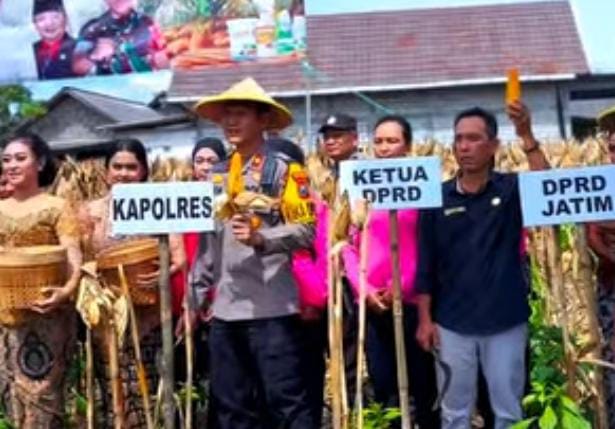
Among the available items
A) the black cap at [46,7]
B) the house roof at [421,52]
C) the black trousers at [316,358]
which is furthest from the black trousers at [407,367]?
the black cap at [46,7]

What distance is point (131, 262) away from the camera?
14.6 feet

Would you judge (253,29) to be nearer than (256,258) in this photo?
No

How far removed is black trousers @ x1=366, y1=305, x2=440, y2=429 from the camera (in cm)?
444

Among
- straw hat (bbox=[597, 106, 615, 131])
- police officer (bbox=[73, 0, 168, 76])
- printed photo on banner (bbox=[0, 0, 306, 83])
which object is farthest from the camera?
police officer (bbox=[73, 0, 168, 76])

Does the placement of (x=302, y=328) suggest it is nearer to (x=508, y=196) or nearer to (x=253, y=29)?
(x=508, y=196)

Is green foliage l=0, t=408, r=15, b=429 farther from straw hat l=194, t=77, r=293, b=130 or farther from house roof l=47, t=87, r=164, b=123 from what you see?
house roof l=47, t=87, r=164, b=123

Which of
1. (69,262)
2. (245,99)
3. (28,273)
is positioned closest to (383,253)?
(245,99)

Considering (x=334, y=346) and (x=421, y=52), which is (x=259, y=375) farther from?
(x=421, y=52)

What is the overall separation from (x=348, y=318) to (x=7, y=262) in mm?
1345

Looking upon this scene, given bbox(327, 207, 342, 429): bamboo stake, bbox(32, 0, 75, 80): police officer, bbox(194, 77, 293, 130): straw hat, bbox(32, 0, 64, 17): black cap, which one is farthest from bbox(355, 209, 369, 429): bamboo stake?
bbox(32, 0, 64, 17): black cap

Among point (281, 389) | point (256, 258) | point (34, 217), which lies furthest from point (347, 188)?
point (34, 217)

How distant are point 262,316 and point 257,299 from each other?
0.06 m

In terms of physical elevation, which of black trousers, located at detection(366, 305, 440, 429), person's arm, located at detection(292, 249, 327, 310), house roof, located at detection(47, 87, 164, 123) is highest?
house roof, located at detection(47, 87, 164, 123)

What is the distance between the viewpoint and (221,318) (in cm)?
419
